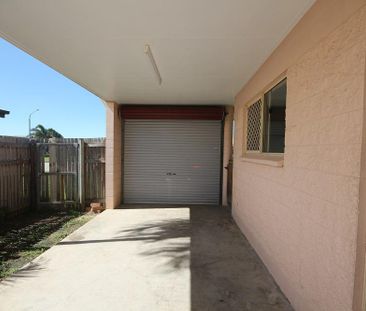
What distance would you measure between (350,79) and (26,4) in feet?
9.06

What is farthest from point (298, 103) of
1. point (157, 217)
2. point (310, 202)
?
point (157, 217)

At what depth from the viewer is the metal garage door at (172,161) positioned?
7.50 metres

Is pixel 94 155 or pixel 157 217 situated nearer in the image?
pixel 157 217

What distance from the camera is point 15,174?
237 inches

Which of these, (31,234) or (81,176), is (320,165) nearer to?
(31,234)

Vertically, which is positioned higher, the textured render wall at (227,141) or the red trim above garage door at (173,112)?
the red trim above garage door at (173,112)

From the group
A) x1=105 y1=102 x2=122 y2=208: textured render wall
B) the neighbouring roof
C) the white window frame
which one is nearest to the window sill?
the white window frame

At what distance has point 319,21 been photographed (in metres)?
2.19

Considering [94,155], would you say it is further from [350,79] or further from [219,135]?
[350,79]

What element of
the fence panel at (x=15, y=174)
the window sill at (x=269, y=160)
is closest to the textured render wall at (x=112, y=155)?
the fence panel at (x=15, y=174)

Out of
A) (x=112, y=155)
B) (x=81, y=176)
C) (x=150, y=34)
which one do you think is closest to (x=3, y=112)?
(x=81, y=176)

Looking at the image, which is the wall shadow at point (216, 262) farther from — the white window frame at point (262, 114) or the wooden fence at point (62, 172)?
the wooden fence at point (62, 172)

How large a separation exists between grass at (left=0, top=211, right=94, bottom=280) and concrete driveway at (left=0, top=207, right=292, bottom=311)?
0.26m

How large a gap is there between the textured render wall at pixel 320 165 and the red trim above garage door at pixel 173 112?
3798 millimetres
